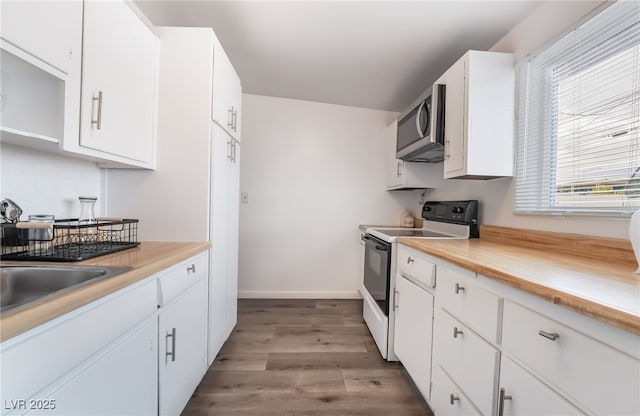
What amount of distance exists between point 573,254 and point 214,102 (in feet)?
6.64

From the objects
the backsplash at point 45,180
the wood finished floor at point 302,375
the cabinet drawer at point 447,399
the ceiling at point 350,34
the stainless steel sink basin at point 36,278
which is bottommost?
the wood finished floor at point 302,375

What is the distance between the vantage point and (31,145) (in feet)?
3.63

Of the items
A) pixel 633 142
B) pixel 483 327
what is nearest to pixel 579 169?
pixel 633 142

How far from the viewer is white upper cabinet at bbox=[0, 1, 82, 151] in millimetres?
906

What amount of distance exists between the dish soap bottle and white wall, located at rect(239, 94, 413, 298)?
5.6 inches

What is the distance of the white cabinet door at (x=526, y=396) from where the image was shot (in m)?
0.70

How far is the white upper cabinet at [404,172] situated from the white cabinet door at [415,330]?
1.11m

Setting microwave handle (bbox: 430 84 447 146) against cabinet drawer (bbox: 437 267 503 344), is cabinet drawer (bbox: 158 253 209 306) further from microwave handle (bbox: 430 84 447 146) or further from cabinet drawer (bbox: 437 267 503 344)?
microwave handle (bbox: 430 84 447 146)

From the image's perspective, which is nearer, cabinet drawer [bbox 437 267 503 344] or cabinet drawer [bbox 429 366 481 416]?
cabinet drawer [bbox 437 267 503 344]

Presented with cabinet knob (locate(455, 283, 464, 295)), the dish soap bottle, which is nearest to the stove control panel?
the dish soap bottle

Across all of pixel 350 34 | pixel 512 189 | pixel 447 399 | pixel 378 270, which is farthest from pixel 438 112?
pixel 447 399

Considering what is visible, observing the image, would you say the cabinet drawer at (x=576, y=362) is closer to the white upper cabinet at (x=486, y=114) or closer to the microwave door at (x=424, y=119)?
Answer: the white upper cabinet at (x=486, y=114)

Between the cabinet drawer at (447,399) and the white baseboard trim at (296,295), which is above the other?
the cabinet drawer at (447,399)

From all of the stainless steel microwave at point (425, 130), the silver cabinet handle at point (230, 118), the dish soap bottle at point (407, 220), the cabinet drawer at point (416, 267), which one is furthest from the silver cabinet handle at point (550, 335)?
the dish soap bottle at point (407, 220)
